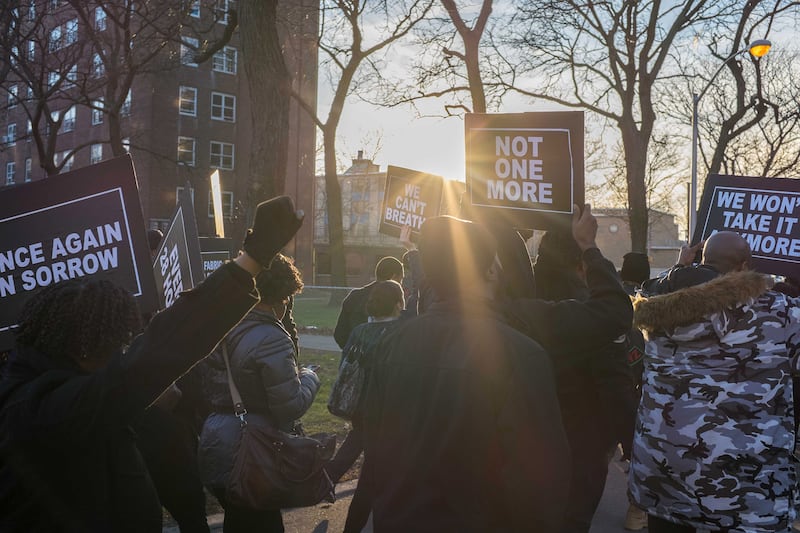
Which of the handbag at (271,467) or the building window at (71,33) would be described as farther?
the building window at (71,33)

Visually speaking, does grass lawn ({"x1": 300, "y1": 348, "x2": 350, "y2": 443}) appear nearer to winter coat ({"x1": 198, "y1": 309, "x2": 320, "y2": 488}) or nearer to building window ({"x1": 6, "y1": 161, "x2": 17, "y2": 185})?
winter coat ({"x1": 198, "y1": 309, "x2": 320, "y2": 488})

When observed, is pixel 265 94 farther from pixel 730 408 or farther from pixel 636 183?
pixel 636 183

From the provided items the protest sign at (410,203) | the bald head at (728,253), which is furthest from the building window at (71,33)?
the bald head at (728,253)

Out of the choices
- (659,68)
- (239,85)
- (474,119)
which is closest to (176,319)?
(474,119)

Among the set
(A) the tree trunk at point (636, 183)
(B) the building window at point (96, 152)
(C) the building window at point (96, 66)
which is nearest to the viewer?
(A) the tree trunk at point (636, 183)

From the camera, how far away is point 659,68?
1995 cm

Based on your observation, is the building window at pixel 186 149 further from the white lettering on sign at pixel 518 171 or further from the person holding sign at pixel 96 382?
the person holding sign at pixel 96 382

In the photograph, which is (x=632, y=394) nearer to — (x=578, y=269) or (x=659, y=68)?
(x=578, y=269)

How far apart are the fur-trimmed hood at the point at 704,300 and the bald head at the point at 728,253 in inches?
20.5

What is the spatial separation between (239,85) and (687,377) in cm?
4495

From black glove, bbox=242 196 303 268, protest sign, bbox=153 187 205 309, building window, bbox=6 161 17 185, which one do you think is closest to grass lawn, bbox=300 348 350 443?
protest sign, bbox=153 187 205 309

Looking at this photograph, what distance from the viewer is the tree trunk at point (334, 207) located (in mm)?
24078

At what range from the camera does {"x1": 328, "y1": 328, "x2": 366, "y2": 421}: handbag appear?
5348 millimetres

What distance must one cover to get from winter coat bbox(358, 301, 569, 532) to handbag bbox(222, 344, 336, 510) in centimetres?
150
